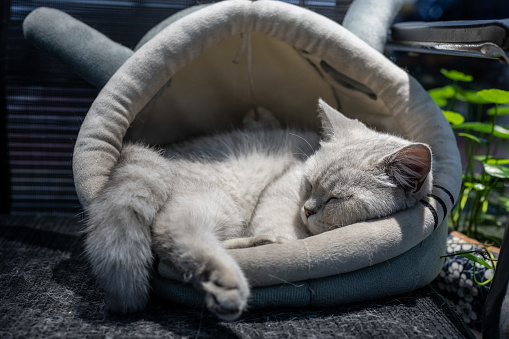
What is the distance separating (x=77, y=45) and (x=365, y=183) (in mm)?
1372

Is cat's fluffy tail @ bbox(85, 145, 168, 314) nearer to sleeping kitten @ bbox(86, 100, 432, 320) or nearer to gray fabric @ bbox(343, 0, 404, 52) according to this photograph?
sleeping kitten @ bbox(86, 100, 432, 320)

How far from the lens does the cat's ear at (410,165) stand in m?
1.32

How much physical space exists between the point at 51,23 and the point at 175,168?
0.94 m

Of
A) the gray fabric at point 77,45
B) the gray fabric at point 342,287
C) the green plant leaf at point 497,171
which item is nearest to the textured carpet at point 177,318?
the gray fabric at point 342,287

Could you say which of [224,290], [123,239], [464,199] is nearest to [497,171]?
[464,199]

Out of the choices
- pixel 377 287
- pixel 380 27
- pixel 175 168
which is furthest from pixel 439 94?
pixel 175 168

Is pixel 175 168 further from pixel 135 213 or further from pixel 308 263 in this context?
pixel 308 263

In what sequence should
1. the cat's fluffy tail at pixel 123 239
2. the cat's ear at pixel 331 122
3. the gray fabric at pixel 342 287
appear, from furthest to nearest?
the cat's ear at pixel 331 122 < the gray fabric at pixel 342 287 < the cat's fluffy tail at pixel 123 239

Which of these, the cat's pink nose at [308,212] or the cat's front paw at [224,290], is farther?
the cat's pink nose at [308,212]

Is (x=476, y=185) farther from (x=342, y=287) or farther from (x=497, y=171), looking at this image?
(x=342, y=287)

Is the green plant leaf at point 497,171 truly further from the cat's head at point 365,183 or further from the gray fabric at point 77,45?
the gray fabric at point 77,45

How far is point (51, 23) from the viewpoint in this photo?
1918 mm

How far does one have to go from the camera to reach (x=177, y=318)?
125 cm

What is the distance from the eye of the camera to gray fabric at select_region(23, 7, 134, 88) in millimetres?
1875
